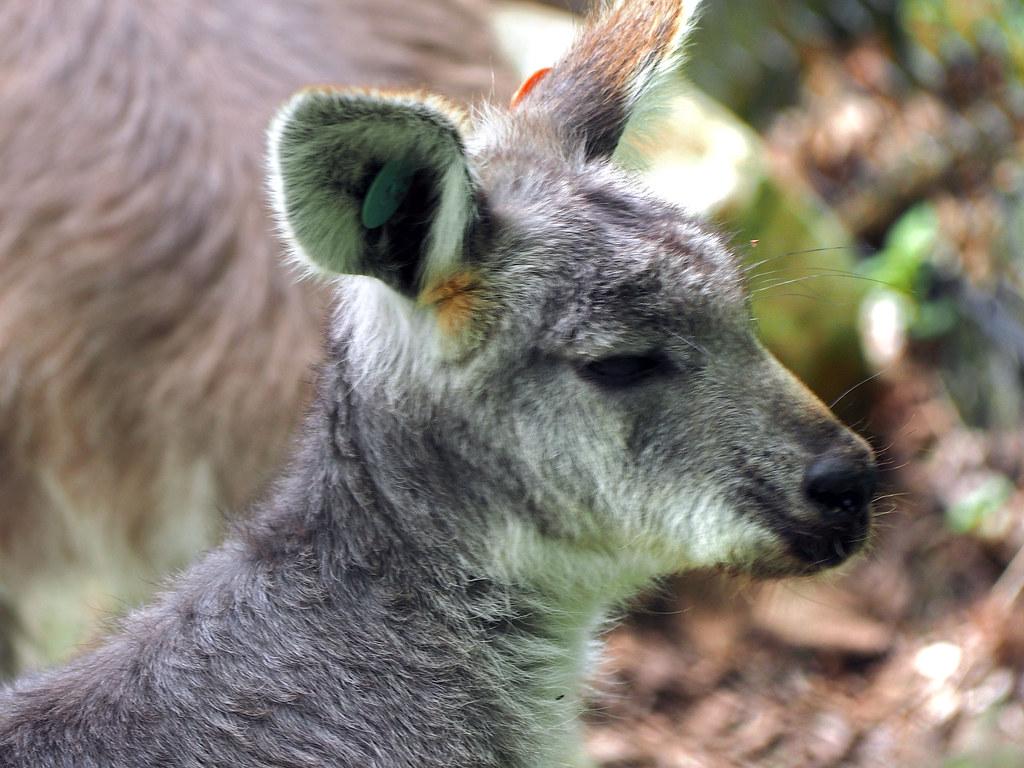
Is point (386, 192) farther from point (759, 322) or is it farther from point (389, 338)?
point (759, 322)

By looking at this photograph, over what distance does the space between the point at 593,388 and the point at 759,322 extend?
2.01m

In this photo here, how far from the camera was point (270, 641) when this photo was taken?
251 cm

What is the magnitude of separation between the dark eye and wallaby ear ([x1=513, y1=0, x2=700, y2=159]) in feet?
1.80

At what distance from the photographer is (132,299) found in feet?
13.2

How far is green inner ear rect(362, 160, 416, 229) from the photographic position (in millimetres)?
2354

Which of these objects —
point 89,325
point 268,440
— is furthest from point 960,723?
point 89,325

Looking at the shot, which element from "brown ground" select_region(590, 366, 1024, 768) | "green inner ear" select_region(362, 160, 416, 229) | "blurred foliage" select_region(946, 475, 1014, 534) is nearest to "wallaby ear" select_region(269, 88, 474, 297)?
"green inner ear" select_region(362, 160, 416, 229)

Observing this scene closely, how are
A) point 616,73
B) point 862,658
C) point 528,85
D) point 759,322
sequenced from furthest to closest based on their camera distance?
point 862,658, point 759,322, point 528,85, point 616,73

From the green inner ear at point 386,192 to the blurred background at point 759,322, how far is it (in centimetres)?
82

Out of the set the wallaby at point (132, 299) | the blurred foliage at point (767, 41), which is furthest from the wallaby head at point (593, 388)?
the blurred foliage at point (767, 41)

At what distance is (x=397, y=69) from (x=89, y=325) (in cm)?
132

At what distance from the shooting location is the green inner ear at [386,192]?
2.35 metres

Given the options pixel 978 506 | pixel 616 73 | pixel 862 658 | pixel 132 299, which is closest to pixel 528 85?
pixel 616 73

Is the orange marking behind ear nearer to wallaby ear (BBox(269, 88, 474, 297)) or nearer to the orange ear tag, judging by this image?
wallaby ear (BBox(269, 88, 474, 297))
